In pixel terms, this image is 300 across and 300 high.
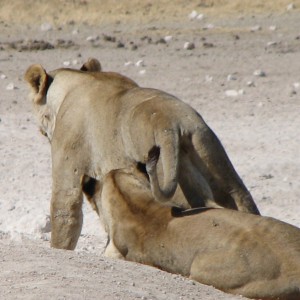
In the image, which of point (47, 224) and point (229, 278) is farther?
point (47, 224)

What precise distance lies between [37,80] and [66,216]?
3.27 feet

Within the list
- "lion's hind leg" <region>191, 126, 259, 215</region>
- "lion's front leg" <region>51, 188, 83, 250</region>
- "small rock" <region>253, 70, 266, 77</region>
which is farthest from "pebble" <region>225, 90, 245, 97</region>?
"lion's hind leg" <region>191, 126, 259, 215</region>

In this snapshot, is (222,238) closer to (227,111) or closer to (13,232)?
(13,232)

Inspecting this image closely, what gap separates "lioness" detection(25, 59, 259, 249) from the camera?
20.1ft

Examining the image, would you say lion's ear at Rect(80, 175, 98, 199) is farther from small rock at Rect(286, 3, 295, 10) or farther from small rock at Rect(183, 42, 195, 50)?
small rock at Rect(286, 3, 295, 10)

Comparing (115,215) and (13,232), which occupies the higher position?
(115,215)

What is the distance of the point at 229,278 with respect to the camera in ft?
18.1

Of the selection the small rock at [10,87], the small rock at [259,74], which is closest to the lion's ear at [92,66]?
the small rock at [10,87]

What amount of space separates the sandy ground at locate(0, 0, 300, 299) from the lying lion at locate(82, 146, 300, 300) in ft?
0.49

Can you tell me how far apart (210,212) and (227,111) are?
6.18m

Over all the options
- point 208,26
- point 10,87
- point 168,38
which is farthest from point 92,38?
point 10,87

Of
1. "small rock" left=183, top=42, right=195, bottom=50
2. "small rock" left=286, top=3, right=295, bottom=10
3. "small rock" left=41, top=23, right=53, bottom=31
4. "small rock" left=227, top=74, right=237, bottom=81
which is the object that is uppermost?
"small rock" left=286, top=3, right=295, bottom=10

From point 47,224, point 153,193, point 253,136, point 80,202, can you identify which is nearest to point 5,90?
point 253,136

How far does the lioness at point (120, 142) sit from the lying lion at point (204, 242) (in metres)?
0.15
